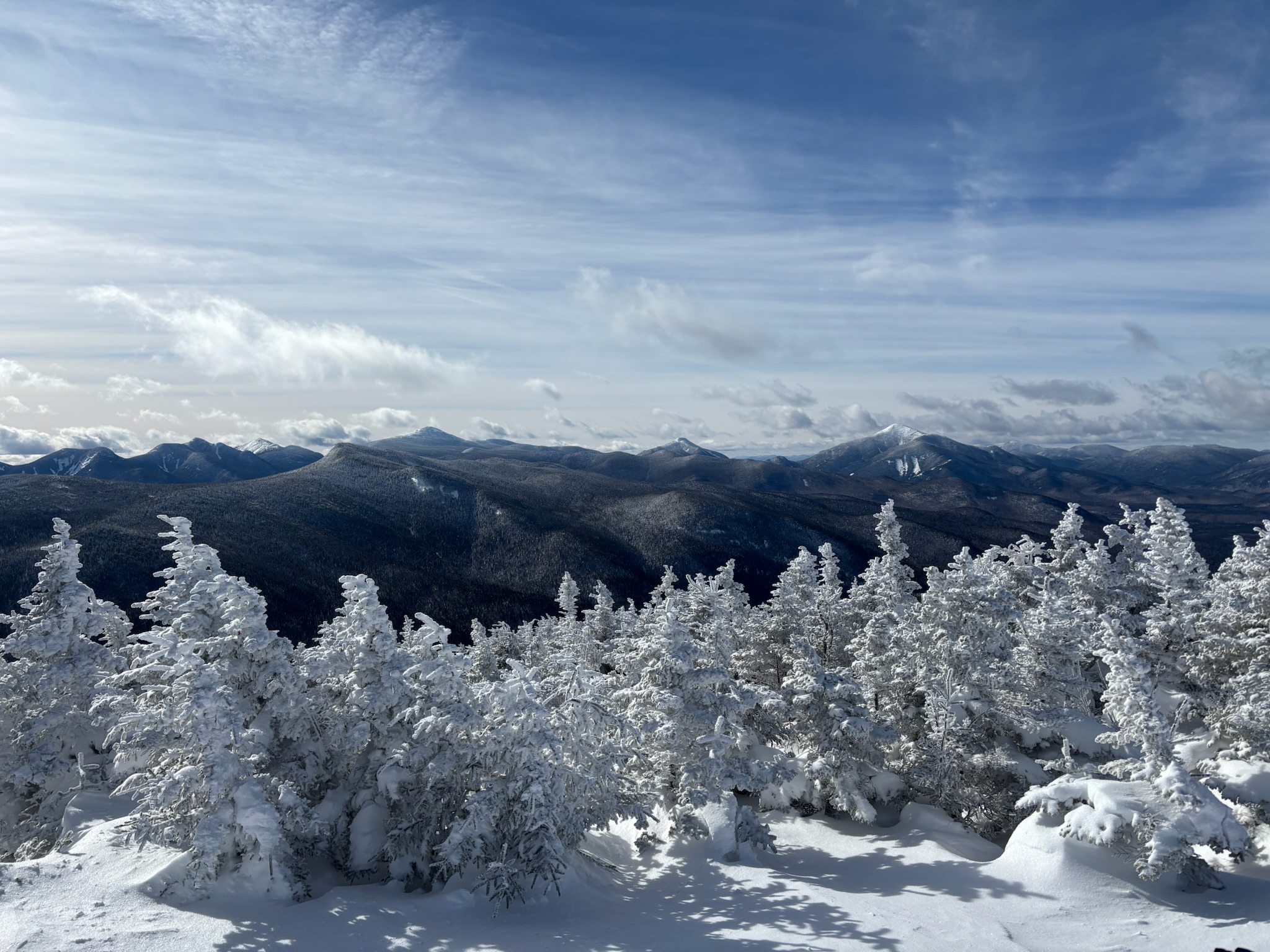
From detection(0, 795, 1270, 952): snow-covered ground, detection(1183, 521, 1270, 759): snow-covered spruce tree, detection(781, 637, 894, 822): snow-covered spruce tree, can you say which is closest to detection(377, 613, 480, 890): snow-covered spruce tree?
detection(0, 795, 1270, 952): snow-covered ground

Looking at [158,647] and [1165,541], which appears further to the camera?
[1165,541]

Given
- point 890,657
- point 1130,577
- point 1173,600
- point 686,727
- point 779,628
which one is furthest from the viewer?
point 1130,577

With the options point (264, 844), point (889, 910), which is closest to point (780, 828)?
point (889, 910)

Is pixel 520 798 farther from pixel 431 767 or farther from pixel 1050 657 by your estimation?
pixel 1050 657

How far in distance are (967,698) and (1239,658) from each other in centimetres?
1256

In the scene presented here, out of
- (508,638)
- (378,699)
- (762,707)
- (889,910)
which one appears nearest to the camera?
(889,910)

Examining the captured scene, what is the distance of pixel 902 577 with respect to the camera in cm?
3628

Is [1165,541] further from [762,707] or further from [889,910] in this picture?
[889,910]

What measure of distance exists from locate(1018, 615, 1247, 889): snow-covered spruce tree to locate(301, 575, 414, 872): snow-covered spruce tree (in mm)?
19314

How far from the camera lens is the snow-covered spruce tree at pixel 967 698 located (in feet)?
82.7

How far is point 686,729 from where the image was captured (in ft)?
75.9

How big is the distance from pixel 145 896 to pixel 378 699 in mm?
7035

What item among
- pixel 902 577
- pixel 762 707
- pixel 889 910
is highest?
pixel 902 577

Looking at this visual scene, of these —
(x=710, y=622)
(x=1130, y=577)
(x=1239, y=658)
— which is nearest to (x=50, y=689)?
(x=710, y=622)
